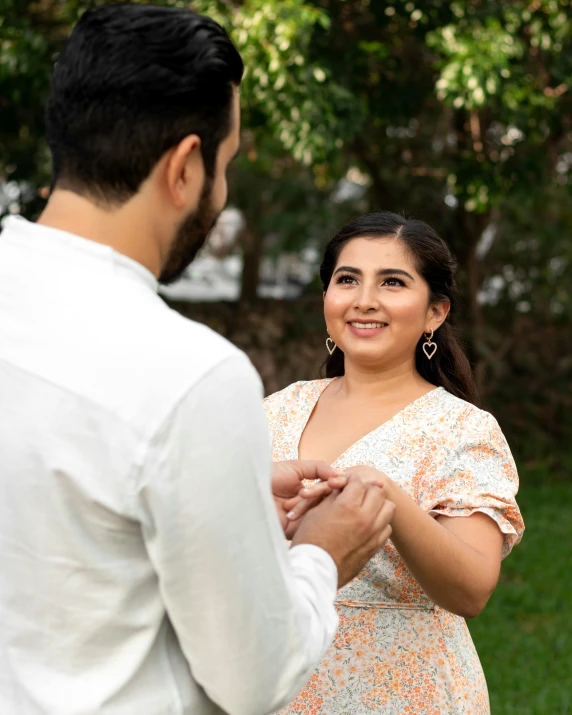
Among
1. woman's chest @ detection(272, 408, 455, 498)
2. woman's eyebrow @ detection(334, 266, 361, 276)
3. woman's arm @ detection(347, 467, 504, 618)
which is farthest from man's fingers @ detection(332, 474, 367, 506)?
woman's eyebrow @ detection(334, 266, 361, 276)

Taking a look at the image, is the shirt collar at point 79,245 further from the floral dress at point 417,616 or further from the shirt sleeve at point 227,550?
the floral dress at point 417,616

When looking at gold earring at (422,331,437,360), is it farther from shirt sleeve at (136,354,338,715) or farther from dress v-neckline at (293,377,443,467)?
shirt sleeve at (136,354,338,715)

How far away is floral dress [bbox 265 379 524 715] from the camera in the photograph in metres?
2.32

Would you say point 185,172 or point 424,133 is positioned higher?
point 185,172

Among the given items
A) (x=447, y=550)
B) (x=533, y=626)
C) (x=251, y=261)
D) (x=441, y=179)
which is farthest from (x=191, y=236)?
(x=251, y=261)

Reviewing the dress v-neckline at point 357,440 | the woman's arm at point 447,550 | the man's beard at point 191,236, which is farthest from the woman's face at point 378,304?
the man's beard at point 191,236

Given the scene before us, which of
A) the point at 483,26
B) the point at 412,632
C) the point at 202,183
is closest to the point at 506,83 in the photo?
the point at 483,26

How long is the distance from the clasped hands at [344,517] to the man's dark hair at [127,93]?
62cm

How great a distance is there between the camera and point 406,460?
2426mm

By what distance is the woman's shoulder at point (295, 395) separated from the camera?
2.72m

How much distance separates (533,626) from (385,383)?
4052mm

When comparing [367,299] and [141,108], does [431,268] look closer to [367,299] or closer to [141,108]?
[367,299]

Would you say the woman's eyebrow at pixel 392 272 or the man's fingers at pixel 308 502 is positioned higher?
the woman's eyebrow at pixel 392 272

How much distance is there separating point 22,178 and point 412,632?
20.9 ft
